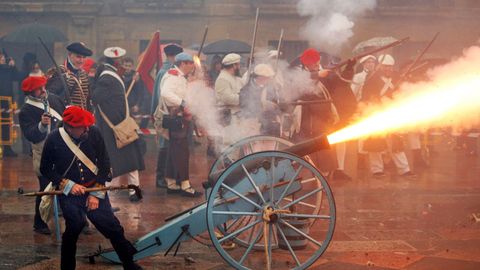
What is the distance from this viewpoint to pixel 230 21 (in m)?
23.6

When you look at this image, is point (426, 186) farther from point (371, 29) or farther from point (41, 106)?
point (371, 29)

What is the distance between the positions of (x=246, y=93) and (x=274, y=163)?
12.4 ft

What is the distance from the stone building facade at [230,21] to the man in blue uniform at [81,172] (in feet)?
57.3

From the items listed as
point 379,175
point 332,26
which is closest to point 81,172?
point 379,175

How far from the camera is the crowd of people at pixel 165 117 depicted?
621 centimetres

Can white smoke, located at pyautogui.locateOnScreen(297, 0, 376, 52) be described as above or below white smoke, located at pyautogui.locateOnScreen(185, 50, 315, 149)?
above

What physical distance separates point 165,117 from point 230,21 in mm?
14177

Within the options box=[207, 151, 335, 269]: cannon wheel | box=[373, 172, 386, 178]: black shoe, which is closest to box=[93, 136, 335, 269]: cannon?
box=[207, 151, 335, 269]: cannon wheel

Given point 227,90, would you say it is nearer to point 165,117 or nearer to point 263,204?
point 165,117

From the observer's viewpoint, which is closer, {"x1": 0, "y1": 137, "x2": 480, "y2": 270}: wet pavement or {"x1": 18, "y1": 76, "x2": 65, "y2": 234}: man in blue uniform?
{"x1": 0, "y1": 137, "x2": 480, "y2": 270}: wet pavement

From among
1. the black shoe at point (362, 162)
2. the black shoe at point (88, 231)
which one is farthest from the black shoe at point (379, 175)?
the black shoe at point (88, 231)

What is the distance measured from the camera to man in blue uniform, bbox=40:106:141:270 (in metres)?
6.08

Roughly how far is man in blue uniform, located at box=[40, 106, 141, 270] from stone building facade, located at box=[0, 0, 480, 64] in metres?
17.5

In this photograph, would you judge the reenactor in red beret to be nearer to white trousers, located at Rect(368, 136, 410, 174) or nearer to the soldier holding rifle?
white trousers, located at Rect(368, 136, 410, 174)
